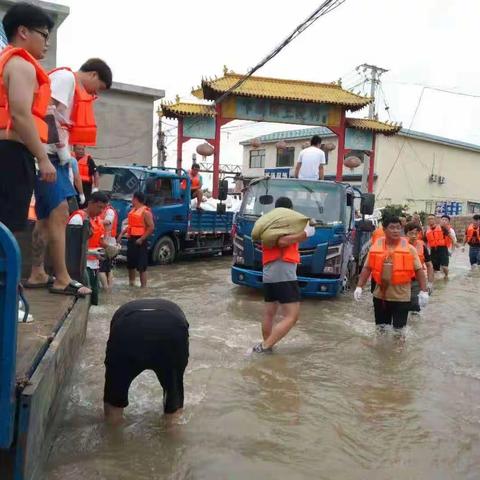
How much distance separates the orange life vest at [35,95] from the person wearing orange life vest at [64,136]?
598mm

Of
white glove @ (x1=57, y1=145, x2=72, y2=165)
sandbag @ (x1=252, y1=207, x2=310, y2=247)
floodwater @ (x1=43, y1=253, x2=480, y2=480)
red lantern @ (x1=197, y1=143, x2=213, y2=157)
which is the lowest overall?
floodwater @ (x1=43, y1=253, x2=480, y2=480)

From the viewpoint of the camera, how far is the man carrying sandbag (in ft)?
19.5

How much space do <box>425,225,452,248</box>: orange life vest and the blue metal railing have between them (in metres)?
13.8

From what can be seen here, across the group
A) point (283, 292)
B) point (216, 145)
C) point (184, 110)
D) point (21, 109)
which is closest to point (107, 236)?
point (283, 292)

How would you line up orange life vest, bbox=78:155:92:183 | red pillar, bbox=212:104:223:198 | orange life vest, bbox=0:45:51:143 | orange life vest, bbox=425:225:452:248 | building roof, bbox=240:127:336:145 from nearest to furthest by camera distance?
orange life vest, bbox=0:45:51:143 → orange life vest, bbox=78:155:92:183 → orange life vest, bbox=425:225:452:248 → red pillar, bbox=212:104:223:198 → building roof, bbox=240:127:336:145

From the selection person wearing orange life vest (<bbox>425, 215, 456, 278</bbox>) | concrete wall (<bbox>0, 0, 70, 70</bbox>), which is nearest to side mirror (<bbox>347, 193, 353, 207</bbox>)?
person wearing orange life vest (<bbox>425, 215, 456, 278</bbox>)

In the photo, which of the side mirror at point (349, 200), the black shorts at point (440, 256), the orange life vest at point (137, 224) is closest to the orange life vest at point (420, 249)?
the side mirror at point (349, 200)

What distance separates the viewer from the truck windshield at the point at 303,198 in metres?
9.07

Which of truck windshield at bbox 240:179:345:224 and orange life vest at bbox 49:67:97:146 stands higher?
orange life vest at bbox 49:67:97:146

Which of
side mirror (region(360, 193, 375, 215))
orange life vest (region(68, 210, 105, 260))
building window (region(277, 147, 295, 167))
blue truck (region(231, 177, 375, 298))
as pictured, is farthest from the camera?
building window (region(277, 147, 295, 167))

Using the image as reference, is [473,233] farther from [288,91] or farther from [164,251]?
[164,251]

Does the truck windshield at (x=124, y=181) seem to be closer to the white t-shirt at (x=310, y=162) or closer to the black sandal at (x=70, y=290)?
the white t-shirt at (x=310, y=162)

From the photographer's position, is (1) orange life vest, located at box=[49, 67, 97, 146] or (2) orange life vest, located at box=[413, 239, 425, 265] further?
(2) orange life vest, located at box=[413, 239, 425, 265]

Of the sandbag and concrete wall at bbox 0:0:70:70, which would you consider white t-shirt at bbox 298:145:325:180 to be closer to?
the sandbag
